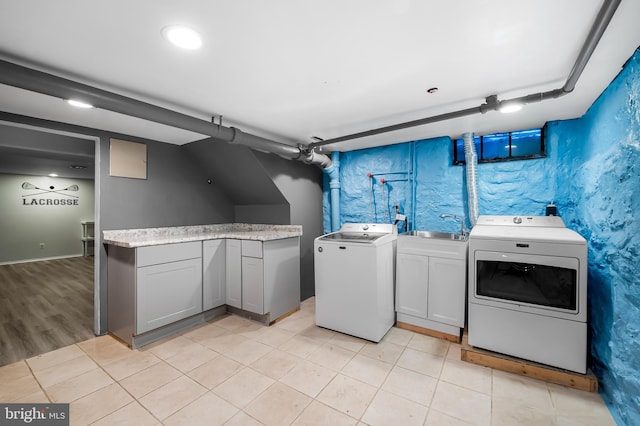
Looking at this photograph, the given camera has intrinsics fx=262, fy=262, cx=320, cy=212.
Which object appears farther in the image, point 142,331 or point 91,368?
point 142,331

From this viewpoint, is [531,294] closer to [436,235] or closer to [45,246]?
[436,235]

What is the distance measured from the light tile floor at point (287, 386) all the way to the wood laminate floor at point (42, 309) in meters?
0.30

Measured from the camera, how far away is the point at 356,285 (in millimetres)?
2604

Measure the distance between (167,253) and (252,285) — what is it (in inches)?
37.1

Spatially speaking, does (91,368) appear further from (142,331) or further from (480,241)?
(480,241)

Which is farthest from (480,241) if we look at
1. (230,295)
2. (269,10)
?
(230,295)

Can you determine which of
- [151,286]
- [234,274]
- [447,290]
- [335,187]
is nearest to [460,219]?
[447,290]

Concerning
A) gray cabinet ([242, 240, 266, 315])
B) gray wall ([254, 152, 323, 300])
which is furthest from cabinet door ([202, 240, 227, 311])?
gray wall ([254, 152, 323, 300])

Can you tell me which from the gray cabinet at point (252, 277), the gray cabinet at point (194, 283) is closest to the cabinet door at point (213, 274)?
the gray cabinet at point (194, 283)

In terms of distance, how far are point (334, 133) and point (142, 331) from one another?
2845mm

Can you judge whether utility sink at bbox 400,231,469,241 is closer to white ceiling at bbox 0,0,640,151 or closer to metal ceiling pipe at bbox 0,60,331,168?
white ceiling at bbox 0,0,640,151

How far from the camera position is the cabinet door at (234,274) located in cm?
311

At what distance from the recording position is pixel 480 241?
222 centimetres

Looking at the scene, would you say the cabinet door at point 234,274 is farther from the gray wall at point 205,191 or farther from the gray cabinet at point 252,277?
the gray wall at point 205,191
